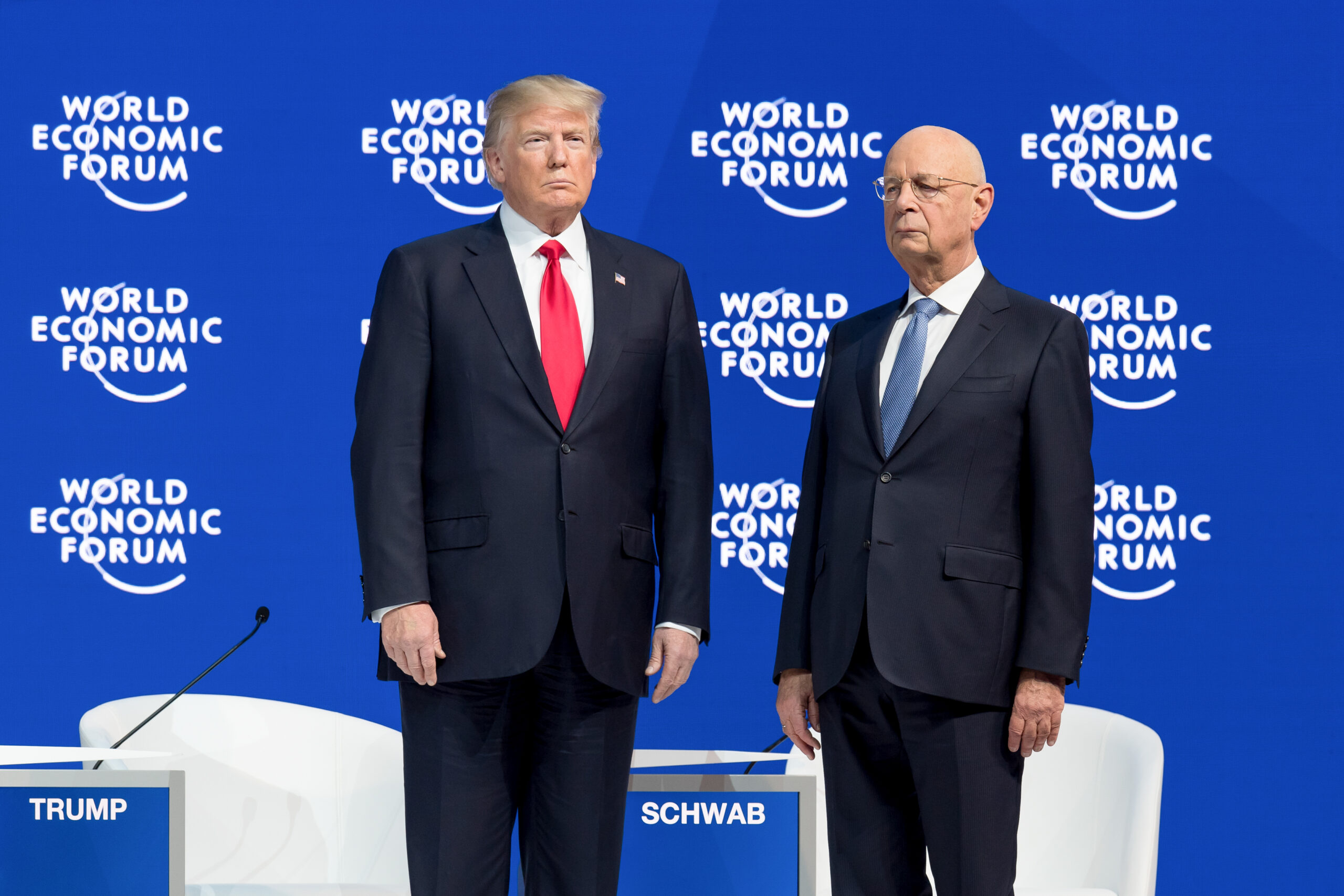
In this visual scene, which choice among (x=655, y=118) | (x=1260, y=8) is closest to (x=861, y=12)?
(x=655, y=118)

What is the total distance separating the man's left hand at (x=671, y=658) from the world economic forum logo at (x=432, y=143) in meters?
1.83

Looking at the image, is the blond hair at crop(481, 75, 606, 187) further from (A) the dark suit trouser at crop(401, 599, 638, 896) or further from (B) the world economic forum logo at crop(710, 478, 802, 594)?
(B) the world economic forum logo at crop(710, 478, 802, 594)

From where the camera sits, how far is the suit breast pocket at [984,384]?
2082 mm

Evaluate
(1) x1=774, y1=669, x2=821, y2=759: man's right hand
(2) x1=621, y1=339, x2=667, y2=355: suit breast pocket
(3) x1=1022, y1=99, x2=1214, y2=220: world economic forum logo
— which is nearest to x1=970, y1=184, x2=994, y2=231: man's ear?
(2) x1=621, y1=339, x2=667, y2=355: suit breast pocket

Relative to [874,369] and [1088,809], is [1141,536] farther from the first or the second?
[874,369]

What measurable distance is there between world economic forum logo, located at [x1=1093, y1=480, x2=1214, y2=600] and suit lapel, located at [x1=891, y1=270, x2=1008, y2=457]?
1569 mm

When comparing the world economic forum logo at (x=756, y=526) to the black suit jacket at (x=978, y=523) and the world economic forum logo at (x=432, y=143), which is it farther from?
the black suit jacket at (x=978, y=523)

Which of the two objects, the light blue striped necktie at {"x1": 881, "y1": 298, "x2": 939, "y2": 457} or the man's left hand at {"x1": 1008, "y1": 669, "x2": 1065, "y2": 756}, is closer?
the man's left hand at {"x1": 1008, "y1": 669, "x2": 1065, "y2": 756}

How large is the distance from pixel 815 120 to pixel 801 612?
181 centimetres

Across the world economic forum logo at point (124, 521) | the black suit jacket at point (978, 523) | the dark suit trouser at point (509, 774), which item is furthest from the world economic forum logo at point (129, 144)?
the black suit jacket at point (978, 523)

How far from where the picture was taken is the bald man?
6.66 ft

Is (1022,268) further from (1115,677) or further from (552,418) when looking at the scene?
(552,418)

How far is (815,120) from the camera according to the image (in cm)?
359

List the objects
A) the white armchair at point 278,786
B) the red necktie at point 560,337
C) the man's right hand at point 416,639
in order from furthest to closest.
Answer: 1. the white armchair at point 278,786
2. the red necktie at point 560,337
3. the man's right hand at point 416,639
